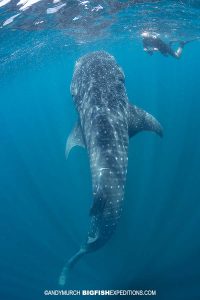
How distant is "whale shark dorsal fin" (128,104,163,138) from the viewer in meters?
9.59

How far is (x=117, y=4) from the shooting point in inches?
814

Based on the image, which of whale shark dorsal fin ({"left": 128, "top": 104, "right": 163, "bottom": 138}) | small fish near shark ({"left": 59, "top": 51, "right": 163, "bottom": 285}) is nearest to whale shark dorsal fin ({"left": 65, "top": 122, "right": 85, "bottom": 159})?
small fish near shark ({"left": 59, "top": 51, "right": 163, "bottom": 285})

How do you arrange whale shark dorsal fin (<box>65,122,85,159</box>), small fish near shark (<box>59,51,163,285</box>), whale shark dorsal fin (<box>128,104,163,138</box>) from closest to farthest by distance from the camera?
small fish near shark (<box>59,51,163,285</box>)
whale shark dorsal fin (<box>128,104,163,138</box>)
whale shark dorsal fin (<box>65,122,85,159</box>)

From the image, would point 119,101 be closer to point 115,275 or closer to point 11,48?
point 115,275

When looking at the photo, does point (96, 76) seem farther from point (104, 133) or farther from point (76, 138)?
point (104, 133)

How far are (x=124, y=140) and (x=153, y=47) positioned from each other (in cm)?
1742

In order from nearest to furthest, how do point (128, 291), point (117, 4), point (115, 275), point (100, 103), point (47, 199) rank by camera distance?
point (100, 103), point (128, 291), point (115, 275), point (47, 199), point (117, 4)

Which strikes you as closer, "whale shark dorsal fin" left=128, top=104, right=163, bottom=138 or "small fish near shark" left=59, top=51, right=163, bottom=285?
"small fish near shark" left=59, top=51, right=163, bottom=285

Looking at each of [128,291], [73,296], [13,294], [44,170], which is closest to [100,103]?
[128,291]

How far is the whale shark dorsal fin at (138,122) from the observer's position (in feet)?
31.5

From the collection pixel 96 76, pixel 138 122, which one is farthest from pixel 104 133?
pixel 96 76

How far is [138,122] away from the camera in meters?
9.81

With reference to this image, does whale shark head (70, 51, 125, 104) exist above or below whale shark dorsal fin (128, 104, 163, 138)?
above

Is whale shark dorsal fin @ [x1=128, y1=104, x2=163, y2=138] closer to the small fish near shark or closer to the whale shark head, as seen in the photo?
the small fish near shark
